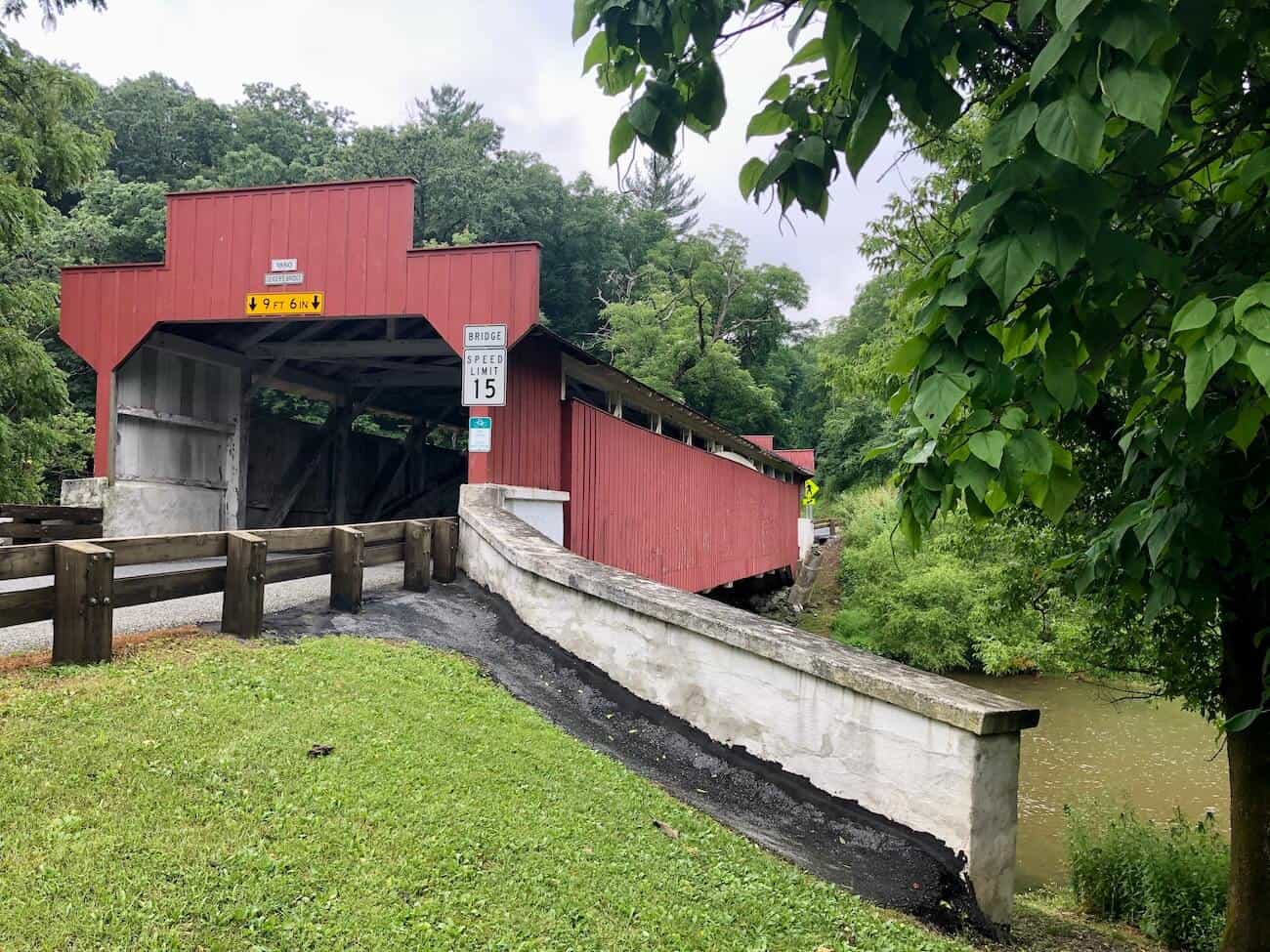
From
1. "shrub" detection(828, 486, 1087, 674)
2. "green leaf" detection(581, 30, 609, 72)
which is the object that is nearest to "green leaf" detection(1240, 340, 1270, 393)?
"green leaf" detection(581, 30, 609, 72)

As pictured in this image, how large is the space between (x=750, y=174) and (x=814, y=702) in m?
3.25

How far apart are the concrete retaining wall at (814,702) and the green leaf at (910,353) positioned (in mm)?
2485

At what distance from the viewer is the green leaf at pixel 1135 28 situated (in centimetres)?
129

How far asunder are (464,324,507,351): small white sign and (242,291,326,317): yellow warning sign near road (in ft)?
6.24

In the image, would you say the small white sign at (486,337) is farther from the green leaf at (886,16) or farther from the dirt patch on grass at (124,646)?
the green leaf at (886,16)

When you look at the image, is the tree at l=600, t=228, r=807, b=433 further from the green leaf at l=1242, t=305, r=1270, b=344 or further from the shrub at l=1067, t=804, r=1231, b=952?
the green leaf at l=1242, t=305, r=1270, b=344

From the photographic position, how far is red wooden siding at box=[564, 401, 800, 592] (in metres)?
10.5

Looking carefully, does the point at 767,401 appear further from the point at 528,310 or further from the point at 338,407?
the point at 528,310

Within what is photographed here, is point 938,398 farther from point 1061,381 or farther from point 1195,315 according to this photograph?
point 1195,315

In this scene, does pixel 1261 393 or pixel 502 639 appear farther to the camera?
pixel 502 639

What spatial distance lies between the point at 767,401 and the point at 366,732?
3214 cm

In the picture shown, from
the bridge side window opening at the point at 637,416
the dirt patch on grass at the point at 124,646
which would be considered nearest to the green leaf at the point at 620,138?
the dirt patch on grass at the point at 124,646

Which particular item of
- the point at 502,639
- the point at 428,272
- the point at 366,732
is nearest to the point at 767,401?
the point at 428,272

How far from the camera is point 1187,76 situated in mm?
1640
